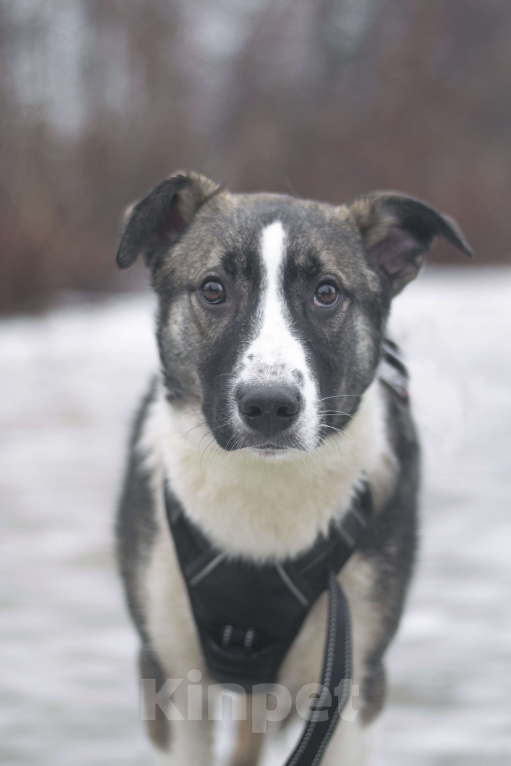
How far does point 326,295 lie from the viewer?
2520 mm

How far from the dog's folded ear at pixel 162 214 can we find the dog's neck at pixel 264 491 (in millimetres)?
526

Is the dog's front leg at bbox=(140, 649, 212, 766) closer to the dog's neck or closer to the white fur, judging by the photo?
the white fur

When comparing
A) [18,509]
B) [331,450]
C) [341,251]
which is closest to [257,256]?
[341,251]

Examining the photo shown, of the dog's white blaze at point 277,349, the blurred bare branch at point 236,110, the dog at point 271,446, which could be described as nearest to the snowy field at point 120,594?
the dog at point 271,446

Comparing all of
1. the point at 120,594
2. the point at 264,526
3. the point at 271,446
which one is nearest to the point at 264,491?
the point at 264,526

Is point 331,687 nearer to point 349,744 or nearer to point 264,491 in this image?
point 349,744

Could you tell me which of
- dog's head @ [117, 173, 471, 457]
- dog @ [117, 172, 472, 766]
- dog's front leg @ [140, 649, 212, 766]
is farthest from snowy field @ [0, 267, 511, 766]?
dog's head @ [117, 173, 471, 457]

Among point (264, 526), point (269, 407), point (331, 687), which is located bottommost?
point (331, 687)

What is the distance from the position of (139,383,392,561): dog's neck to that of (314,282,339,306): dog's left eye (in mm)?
334

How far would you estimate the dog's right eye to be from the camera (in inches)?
98.8

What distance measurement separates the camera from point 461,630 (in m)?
3.62

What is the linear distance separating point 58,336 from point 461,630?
6.89 m

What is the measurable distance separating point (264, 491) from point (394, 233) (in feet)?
2.97

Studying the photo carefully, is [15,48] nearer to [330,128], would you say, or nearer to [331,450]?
[330,128]
